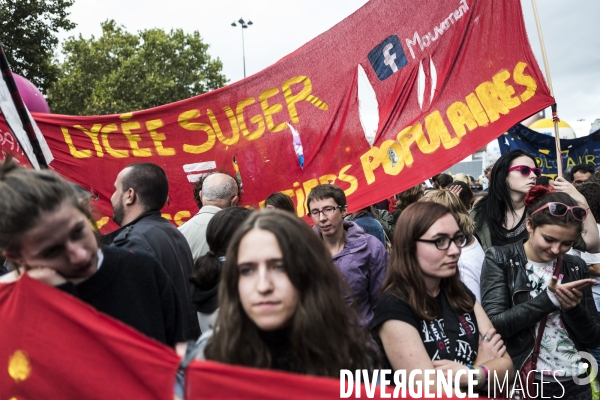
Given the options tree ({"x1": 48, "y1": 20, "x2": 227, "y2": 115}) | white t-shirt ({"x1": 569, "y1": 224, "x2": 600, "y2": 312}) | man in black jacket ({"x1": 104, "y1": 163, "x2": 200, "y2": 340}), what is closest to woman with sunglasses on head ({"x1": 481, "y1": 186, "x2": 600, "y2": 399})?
white t-shirt ({"x1": 569, "y1": 224, "x2": 600, "y2": 312})

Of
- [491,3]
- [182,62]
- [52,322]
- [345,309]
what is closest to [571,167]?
[491,3]

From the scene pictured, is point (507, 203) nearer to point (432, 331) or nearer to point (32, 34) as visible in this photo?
point (432, 331)

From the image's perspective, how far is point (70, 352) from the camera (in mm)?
1735

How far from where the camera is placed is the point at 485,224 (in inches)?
161

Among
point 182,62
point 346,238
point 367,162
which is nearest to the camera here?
point 346,238

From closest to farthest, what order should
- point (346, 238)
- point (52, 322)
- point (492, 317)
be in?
1. point (52, 322)
2. point (492, 317)
3. point (346, 238)

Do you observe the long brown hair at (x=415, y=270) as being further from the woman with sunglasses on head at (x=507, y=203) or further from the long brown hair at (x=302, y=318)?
the woman with sunglasses on head at (x=507, y=203)

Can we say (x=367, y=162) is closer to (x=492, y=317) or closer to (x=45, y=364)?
(x=492, y=317)

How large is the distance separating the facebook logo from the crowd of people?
121cm

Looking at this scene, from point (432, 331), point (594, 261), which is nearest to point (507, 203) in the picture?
point (594, 261)

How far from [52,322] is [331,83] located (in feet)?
10.7

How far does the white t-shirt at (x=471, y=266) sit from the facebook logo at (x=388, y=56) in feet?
5.37

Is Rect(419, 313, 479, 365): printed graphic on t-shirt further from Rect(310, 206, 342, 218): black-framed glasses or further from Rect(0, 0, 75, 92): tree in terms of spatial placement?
Rect(0, 0, 75, 92): tree

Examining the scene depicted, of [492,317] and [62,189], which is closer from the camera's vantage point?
[62,189]
